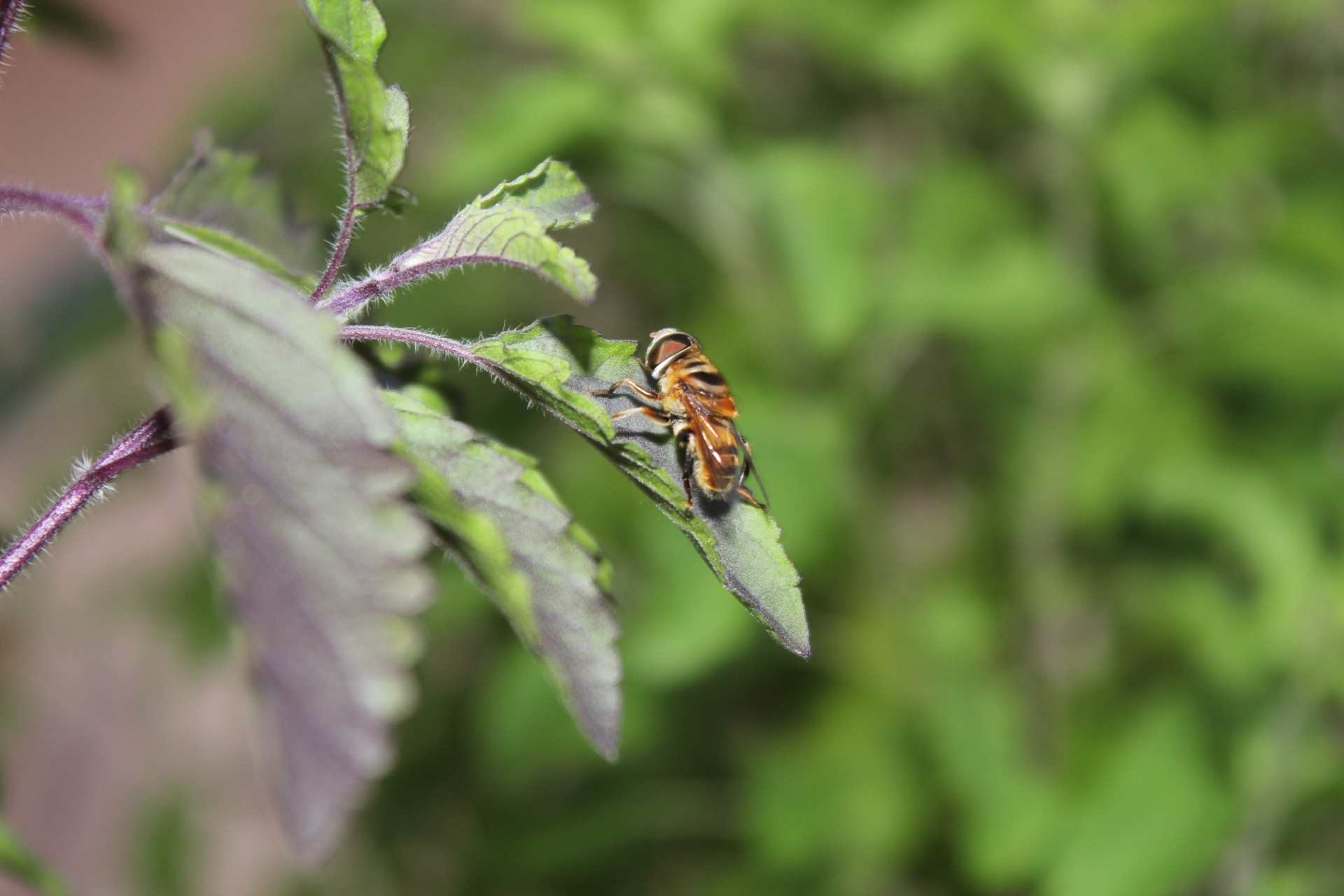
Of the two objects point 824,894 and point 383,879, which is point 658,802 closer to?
point 824,894

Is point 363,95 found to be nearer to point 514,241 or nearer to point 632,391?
point 514,241

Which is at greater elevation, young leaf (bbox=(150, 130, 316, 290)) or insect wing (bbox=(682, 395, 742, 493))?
insect wing (bbox=(682, 395, 742, 493))

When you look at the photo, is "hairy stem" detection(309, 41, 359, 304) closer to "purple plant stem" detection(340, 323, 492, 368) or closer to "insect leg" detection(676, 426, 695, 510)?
"purple plant stem" detection(340, 323, 492, 368)

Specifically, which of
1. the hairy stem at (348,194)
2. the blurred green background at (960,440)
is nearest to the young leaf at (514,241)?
the hairy stem at (348,194)

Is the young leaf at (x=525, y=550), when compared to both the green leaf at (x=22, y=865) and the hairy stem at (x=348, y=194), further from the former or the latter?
the green leaf at (x=22, y=865)

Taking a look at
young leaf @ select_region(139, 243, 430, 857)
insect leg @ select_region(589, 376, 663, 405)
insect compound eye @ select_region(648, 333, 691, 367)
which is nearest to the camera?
young leaf @ select_region(139, 243, 430, 857)

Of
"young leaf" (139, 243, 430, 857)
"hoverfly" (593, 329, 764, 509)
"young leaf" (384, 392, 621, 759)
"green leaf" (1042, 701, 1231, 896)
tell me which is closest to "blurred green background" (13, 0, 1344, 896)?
"green leaf" (1042, 701, 1231, 896)

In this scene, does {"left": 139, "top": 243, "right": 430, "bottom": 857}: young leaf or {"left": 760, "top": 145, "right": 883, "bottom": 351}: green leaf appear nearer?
{"left": 139, "top": 243, "right": 430, "bottom": 857}: young leaf

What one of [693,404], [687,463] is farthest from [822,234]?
[687,463]
